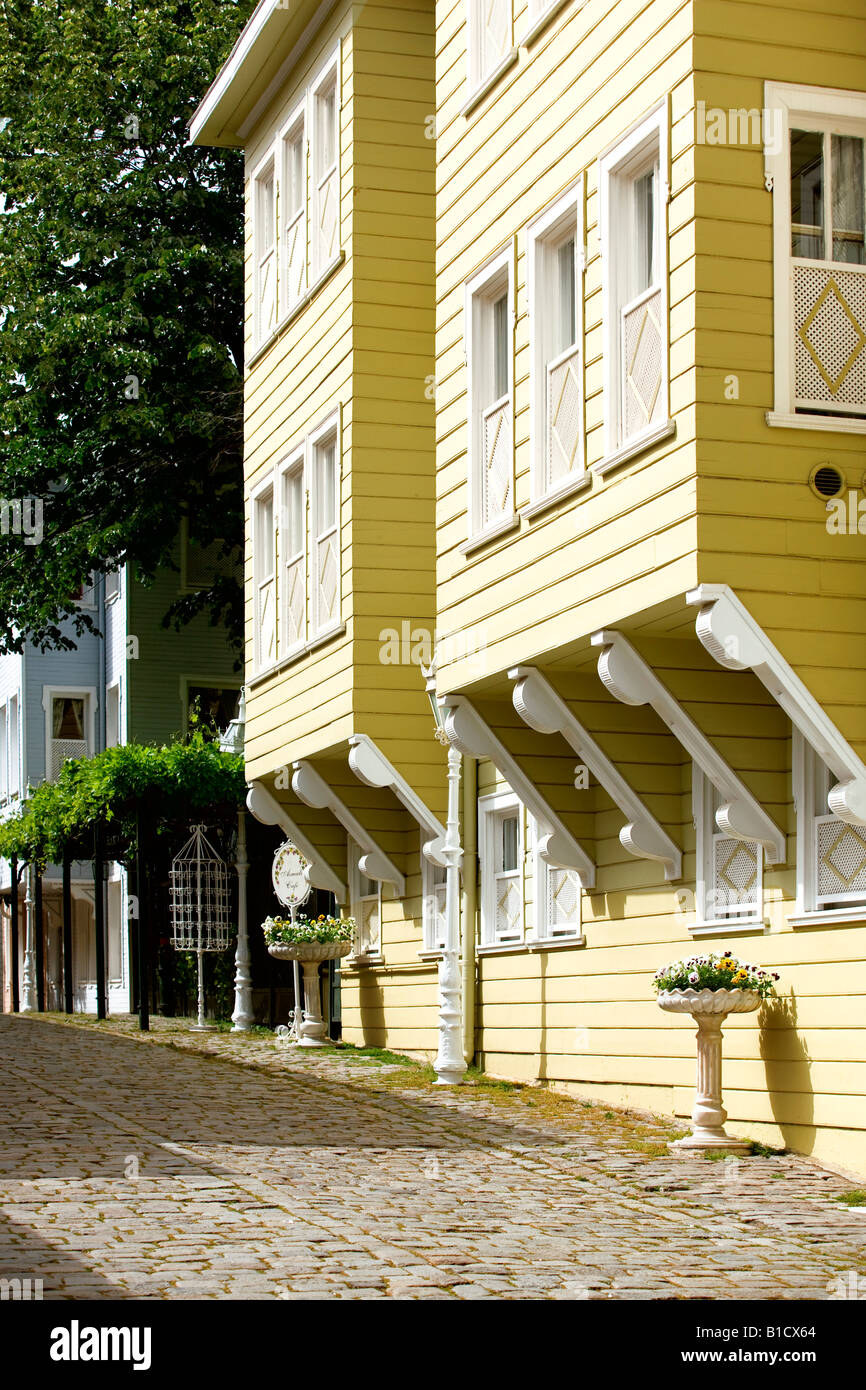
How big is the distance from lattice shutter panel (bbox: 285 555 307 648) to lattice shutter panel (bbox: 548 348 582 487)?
6.02 m

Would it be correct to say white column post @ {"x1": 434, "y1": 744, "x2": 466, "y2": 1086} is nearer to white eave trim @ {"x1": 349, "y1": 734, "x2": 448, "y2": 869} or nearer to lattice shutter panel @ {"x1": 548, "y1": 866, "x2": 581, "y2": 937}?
white eave trim @ {"x1": 349, "y1": 734, "x2": 448, "y2": 869}

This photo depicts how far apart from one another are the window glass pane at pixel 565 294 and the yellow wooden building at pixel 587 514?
0.09ft

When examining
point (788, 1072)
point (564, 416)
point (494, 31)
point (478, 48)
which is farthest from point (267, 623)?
point (788, 1072)

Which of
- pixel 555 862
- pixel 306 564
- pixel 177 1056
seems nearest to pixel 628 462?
pixel 555 862

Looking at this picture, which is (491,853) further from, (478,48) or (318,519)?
(478,48)

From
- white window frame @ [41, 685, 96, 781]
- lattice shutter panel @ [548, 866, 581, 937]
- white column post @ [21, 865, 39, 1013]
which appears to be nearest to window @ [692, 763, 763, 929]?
lattice shutter panel @ [548, 866, 581, 937]

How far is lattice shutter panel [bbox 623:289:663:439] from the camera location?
11.7 metres

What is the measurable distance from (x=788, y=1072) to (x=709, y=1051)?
0.47 meters

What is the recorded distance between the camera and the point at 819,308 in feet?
36.9

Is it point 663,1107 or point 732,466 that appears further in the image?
point 663,1107

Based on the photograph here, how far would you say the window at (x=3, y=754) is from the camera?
42.5 metres

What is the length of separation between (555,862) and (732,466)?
177 inches

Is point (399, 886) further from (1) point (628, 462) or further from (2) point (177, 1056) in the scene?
(1) point (628, 462)

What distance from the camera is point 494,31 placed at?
→ 49.4 feet
